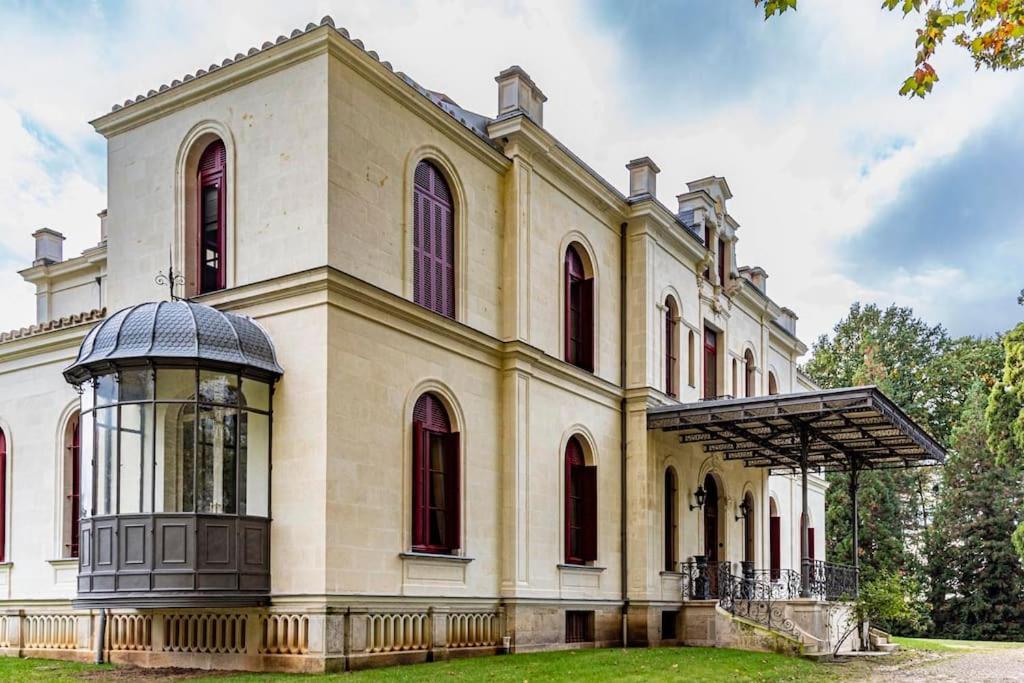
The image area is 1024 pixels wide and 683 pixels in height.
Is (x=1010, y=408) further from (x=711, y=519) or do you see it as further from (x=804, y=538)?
(x=804, y=538)

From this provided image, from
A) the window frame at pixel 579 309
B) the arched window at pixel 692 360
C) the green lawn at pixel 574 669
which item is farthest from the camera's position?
the arched window at pixel 692 360

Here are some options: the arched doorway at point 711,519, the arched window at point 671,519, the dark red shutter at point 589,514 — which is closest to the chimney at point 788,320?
the arched doorway at point 711,519

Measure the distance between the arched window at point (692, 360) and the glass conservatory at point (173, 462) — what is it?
13.8m

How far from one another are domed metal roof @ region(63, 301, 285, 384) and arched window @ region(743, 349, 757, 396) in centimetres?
1914

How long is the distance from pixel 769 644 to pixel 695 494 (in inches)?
205

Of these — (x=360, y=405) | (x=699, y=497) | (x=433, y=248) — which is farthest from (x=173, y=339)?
(x=699, y=497)

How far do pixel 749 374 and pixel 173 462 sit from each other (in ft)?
68.7

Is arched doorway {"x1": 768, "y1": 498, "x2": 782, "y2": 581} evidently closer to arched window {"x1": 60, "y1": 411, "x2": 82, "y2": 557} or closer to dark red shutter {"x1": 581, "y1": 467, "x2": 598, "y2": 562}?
dark red shutter {"x1": 581, "y1": 467, "x2": 598, "y2": 562}

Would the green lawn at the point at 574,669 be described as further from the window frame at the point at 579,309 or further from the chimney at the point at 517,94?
the chimney at the point at 517,94

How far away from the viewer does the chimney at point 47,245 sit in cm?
2750

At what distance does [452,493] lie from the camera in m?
18.0

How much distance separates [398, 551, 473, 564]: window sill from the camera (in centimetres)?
1638

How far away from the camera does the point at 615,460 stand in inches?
914

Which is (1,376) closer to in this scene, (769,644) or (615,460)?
(615,460)
